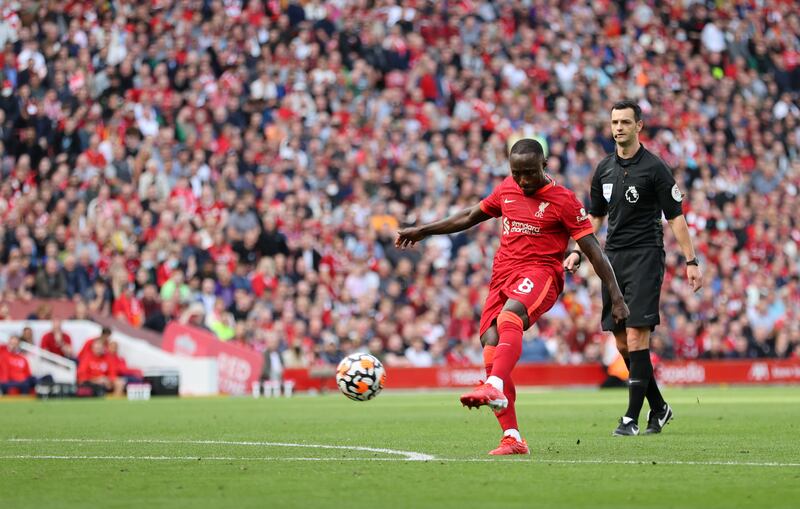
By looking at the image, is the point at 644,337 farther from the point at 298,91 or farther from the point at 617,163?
the point at 298,91

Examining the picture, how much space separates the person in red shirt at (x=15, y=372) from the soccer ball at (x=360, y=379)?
41.5ft

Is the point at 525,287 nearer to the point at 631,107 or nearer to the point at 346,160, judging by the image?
the point at 631,107

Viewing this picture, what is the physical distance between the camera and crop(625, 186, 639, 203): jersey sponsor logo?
11.9m

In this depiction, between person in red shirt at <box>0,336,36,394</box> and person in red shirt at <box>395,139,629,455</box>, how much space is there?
1434 centimetres

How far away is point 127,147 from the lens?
26.6m

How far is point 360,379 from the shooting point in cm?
1139

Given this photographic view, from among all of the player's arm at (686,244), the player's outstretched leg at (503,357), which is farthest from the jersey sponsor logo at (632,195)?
the player's outstretched leg at (503,357)

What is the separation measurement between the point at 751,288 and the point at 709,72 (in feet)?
23.6

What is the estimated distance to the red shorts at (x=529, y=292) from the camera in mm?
9711

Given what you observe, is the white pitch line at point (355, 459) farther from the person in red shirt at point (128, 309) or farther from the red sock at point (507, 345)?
the person in red shirt at point (128, 309)

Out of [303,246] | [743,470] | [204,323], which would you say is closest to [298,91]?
[303,246]

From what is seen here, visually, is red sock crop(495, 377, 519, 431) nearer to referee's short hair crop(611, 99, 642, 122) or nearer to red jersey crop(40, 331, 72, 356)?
referee's short hair crop(611, 99, 642, 122)

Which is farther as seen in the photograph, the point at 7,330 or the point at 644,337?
the point at 7,330

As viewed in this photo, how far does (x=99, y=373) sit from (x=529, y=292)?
48.8 feet
